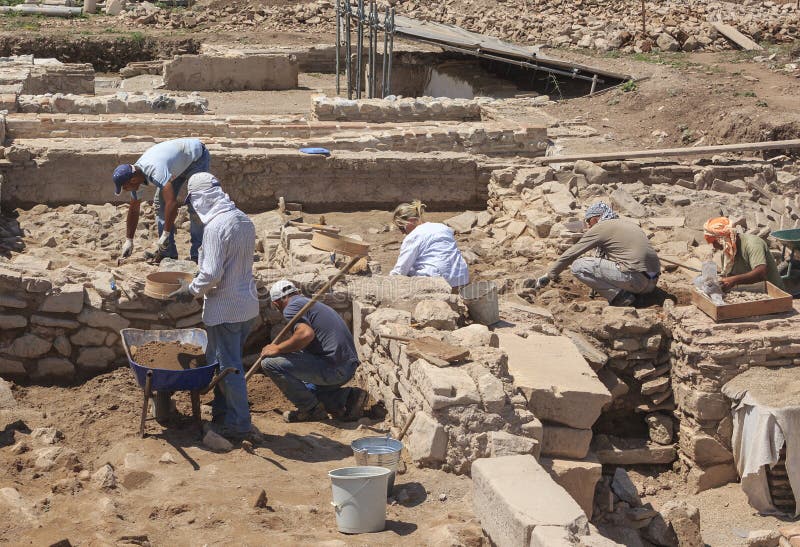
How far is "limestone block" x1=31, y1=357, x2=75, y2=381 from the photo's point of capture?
689 centimetres

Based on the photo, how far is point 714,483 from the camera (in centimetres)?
789

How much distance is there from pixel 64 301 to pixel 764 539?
4.89m

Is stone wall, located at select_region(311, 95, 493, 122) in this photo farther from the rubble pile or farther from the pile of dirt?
the rubble pile

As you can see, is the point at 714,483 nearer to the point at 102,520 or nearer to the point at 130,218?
the point at 102,520

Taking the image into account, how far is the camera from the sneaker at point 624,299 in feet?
28.9

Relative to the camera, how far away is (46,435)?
5.88 m

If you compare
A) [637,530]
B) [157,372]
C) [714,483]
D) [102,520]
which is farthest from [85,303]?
[714,483]

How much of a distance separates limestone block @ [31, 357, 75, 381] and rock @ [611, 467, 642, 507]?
3892 mm

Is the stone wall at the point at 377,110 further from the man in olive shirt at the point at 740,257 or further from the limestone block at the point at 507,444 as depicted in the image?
the limestone block at the point at 507,444

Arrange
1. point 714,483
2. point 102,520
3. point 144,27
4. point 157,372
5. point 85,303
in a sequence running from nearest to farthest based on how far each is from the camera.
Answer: point 102,520 → point 157,372 → point 85,303 → point 714,483 → point 144,27

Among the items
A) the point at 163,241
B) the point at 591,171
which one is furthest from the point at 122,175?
the point at 591,171

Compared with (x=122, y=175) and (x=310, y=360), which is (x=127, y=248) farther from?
(x=310, y=360)

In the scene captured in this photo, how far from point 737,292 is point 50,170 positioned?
752cm

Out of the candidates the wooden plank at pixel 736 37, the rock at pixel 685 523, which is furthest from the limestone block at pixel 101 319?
the wooden plank at pixel 736 37
